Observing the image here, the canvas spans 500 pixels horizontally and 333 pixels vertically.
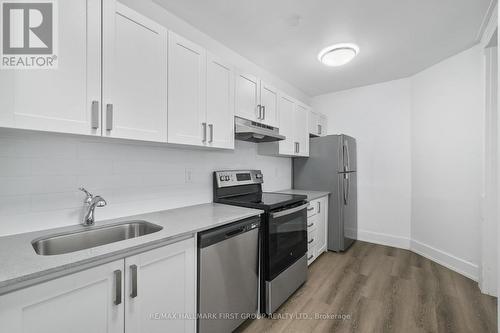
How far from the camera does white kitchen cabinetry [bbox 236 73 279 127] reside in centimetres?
223

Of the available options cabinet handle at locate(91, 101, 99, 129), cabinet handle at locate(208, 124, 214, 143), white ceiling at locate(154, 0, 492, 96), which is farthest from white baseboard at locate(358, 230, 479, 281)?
cabinet handle at locate(91, 101, 99, 129)

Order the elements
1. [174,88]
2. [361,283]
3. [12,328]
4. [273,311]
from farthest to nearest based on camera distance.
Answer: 1. [361,283]
2. [273,311]
3. [174,88]
4. [12,328]

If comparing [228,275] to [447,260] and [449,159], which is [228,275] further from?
[449,159]

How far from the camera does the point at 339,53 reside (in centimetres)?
256

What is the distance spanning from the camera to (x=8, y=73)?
3.24ft

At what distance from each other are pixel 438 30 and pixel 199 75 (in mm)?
2478

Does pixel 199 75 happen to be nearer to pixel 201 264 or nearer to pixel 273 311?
pixel 201 264

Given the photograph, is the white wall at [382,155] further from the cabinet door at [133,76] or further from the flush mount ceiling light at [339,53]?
the cabinet door at [133,76]

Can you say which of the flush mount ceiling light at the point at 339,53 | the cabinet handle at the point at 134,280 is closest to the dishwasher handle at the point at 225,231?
the cabinet handle at the point at 134,280

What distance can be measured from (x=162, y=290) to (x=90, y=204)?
2.36 feet

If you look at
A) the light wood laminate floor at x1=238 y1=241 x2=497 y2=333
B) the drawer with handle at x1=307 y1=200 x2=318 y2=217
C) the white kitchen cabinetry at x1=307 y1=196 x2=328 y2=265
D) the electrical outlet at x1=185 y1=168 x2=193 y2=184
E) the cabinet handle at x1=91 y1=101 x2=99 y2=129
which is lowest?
the light wood laminate floor at x1=238 y1=241 x2=497 y2=333

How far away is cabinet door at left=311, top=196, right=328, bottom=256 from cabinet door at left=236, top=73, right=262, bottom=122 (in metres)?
1.47

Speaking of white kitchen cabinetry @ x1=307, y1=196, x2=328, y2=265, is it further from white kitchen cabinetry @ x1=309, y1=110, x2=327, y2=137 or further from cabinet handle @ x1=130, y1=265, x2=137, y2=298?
cabinet handle @ x1=130, y1=265, x2=137, y2=298

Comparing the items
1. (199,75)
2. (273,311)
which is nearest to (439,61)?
(199,75)
